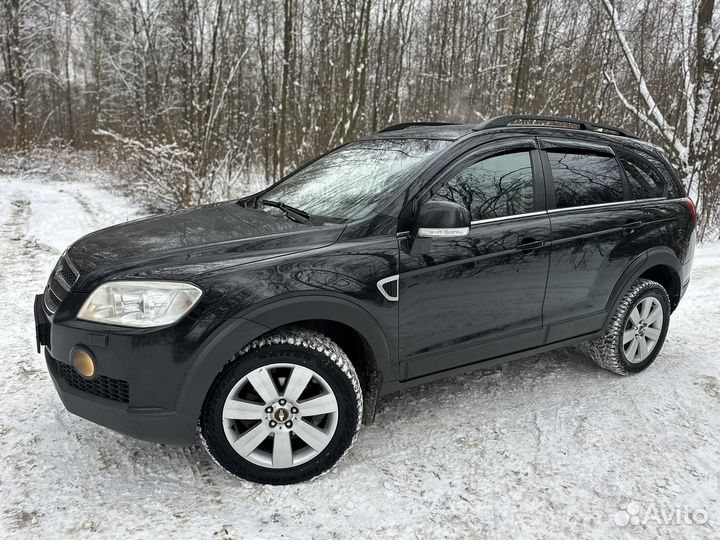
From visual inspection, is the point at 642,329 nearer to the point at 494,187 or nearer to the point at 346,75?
the point at 494,187

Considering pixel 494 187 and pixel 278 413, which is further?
pixel 494 187

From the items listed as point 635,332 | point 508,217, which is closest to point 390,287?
point 508,217

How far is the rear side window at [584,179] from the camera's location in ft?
10.6

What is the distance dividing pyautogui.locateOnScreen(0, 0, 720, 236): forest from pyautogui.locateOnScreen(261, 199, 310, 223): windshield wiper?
23.3 ft

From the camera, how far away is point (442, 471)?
2.61m

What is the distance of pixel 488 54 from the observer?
19.2 meters

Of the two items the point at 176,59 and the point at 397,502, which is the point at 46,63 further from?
the point at 397,502

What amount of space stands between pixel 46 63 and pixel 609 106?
3227 cm

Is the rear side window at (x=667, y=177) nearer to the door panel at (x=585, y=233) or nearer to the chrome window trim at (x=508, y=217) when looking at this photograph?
the door panel at (x=585, y=233)

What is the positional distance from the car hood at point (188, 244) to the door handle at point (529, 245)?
108 centimetres

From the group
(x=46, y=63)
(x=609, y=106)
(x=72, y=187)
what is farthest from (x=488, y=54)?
(x=46, y=63)

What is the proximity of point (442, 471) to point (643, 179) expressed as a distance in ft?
8.40

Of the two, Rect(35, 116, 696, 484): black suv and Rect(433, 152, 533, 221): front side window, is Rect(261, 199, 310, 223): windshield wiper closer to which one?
Rect(35, 116, 696, 484): black suv

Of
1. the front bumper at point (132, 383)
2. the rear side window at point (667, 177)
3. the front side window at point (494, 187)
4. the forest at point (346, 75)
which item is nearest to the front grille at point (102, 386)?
the front bumper at point (132, 383)
